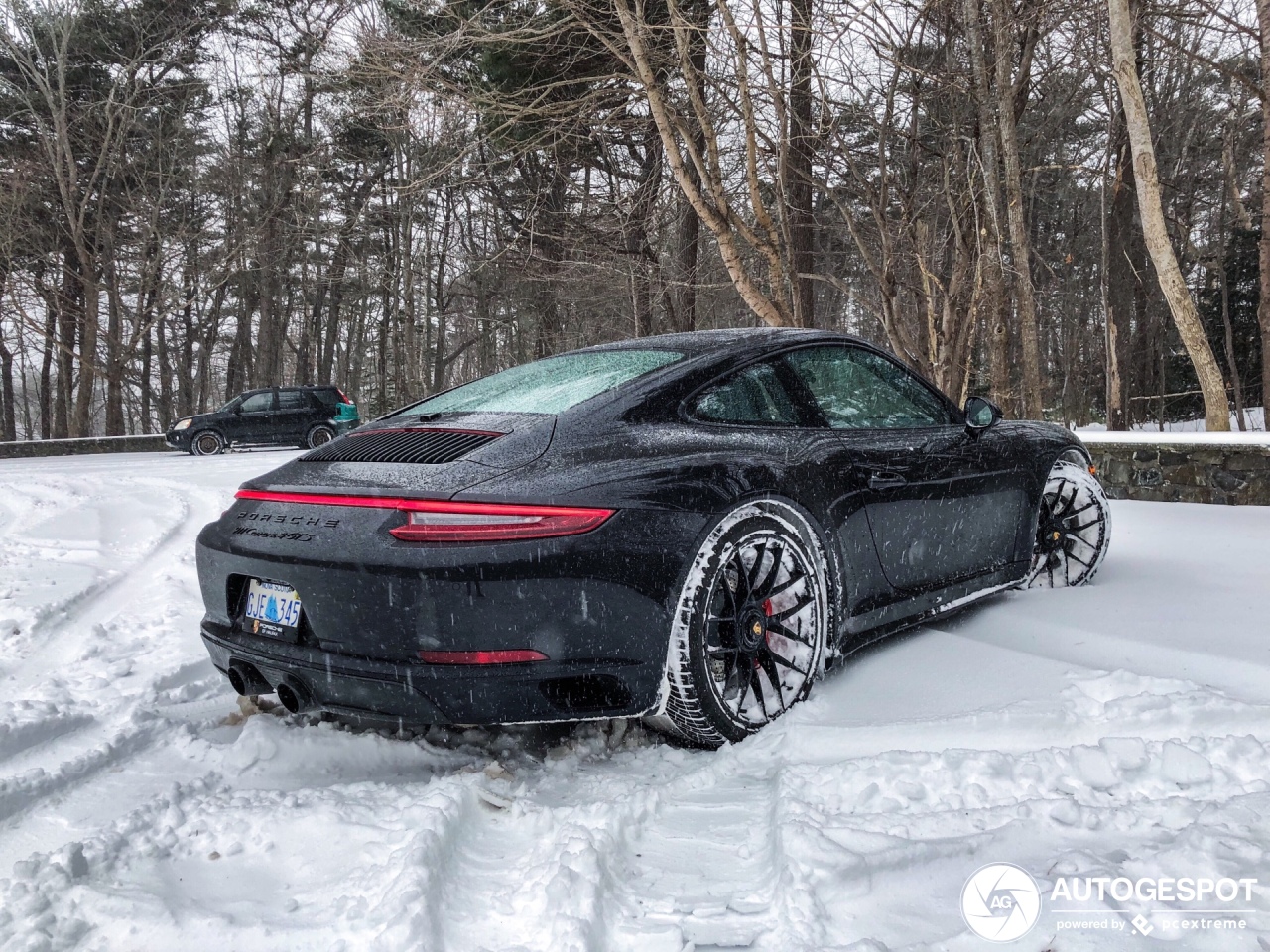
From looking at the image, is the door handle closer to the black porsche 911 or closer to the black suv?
the black porsche 911

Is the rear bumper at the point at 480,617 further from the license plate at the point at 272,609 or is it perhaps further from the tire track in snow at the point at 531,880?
the tire track in snow at the point at 531,880

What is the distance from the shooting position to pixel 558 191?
14594mm

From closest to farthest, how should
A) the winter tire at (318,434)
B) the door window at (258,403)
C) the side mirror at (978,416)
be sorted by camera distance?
the side mirror at (978,416), the door window at (258,403), the winter tire at (318,434)

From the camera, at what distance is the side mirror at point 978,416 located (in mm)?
3518

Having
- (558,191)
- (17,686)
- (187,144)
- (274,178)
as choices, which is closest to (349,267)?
(274,178)

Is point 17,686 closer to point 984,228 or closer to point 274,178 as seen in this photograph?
point 984,228

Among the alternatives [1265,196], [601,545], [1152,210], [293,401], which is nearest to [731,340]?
[601,545]

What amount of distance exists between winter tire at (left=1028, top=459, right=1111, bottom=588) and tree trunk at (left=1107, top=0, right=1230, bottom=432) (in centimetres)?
545

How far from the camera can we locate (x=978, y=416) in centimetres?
353

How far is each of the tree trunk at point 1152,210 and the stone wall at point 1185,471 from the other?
126 cm

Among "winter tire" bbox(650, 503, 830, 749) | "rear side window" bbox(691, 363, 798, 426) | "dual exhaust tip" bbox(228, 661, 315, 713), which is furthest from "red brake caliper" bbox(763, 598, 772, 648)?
"dual exhaust tip" bbox(228, 661, 315, 713)

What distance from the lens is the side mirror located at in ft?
11.5

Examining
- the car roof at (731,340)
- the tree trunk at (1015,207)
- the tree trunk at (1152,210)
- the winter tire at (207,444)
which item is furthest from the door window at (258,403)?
the car roof at (731,340)

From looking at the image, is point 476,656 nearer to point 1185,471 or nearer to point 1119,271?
point 1185,471
